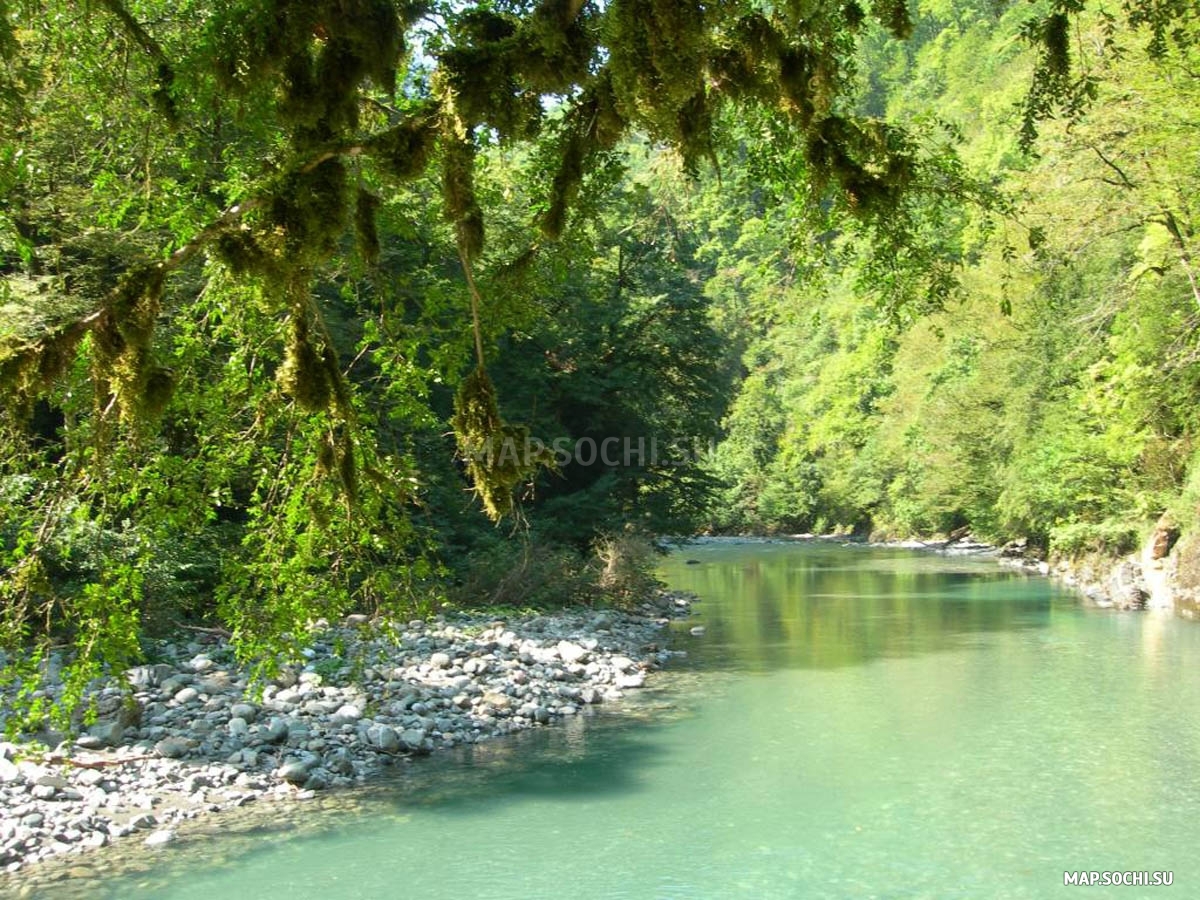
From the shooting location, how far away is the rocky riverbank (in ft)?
28.7

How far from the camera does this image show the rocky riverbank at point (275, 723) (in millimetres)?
8734

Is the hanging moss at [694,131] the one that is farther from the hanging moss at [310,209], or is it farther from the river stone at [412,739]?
the river stone at [412,739]

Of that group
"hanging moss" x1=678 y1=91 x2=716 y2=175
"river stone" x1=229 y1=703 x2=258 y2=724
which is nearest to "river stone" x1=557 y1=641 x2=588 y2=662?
"river stone" x1=229 y1=703 x2=258 y2=724

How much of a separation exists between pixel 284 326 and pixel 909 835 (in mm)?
6488

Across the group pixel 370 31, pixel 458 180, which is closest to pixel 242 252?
pixel 458 180

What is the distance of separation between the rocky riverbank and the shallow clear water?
627 millimetres

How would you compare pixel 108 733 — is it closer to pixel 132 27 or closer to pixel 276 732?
pixel 276 732

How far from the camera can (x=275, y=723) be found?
10711 mm

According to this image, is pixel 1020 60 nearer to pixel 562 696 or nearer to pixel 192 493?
pixel 562 696

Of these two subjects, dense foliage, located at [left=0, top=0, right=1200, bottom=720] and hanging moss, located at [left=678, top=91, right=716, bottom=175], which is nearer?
dense foliage, located at [left=0, top=0, right=1200, bottom=720]

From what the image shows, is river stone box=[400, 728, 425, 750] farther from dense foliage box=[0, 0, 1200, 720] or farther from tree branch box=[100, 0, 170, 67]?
tree branch box=[100, 0, 170, 67]

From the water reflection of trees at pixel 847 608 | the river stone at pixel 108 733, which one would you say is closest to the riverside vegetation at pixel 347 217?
the river stone at pixel 108 733

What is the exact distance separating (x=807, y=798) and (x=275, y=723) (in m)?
5.09

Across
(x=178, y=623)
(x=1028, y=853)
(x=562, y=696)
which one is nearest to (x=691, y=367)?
(x=562, y=696)
